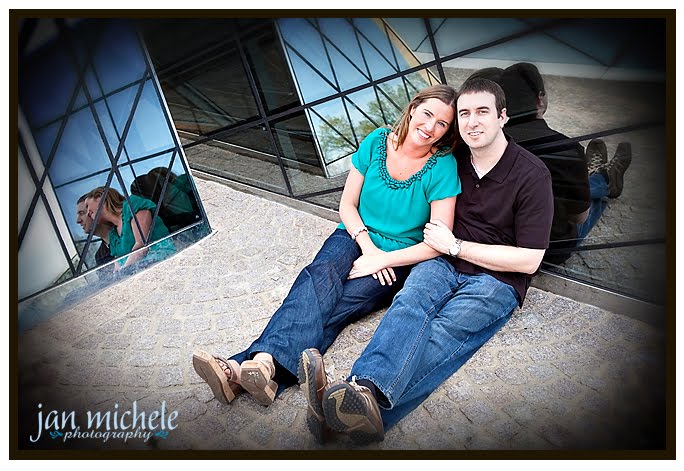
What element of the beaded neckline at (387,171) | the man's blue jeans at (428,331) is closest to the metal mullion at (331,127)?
the beaded neckline at (387,171)

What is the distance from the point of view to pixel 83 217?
2.81 meters

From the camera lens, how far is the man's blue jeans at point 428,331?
2.03 meters

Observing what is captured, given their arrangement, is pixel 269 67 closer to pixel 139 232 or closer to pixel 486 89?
pixel 139 232

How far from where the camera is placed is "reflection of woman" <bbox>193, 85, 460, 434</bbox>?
2.23 metres

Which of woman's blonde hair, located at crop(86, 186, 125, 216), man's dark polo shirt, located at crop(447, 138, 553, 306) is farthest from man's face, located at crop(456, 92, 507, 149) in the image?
woman's blonde hair, located at crop(86, 186, 125, 216)

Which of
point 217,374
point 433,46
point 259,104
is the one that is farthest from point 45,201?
point 433,46

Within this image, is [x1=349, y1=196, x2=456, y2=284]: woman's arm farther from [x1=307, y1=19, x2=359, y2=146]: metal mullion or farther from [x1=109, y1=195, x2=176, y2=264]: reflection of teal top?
[x1=109, y1=195, x2=176, y2=264]: reflection of teal top

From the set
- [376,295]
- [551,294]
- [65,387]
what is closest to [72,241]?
[65,387]

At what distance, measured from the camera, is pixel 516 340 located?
248 centimetres

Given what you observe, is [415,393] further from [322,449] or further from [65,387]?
[65,387]

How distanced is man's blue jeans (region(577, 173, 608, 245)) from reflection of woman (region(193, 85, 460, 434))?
0.65 metres

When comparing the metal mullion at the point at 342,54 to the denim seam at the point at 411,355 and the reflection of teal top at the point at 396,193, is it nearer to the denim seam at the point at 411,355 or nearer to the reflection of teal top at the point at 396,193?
the reflection of teal top at the point at 396,193

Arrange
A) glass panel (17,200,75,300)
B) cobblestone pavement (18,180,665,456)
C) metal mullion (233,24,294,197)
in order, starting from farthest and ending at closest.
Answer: metal mullion (233,24,294,197) → glass panel (17,200,75,300) → cobblestone pavement (18,180,665,456)

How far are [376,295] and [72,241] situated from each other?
1.49m
